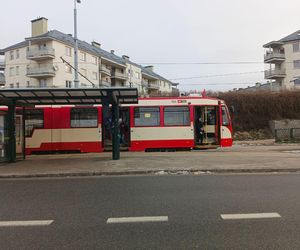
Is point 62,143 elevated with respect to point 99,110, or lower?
lower

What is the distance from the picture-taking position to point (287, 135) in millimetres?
35094

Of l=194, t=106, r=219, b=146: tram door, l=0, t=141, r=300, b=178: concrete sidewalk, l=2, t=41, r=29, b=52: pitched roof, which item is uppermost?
l=2, t=41, r=29, b=52: pitched roof

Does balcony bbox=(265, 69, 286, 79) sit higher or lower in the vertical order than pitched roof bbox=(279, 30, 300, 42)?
lower

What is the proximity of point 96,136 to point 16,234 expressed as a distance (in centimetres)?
1554

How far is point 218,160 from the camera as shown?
15758 millimetres

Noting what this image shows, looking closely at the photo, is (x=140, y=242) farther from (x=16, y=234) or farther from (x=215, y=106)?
(x=215, y=106)

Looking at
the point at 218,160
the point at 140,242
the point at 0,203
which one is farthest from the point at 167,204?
the point at 218,160

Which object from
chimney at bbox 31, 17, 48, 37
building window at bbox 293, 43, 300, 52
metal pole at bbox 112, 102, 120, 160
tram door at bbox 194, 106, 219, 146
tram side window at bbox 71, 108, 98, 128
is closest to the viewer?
metal pole at bbox 112, 102, 120, 160

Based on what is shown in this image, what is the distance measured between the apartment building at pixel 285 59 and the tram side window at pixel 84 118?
59.4m

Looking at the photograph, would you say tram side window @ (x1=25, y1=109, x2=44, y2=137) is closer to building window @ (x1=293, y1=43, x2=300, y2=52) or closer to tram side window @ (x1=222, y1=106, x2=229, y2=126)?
tram side window @ (x1=222, y1=106, x2=229, y2=126)

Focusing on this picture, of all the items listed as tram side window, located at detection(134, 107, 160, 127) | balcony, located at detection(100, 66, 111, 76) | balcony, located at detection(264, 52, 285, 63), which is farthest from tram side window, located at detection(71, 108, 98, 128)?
balcony, located at detection(264, 52, 285, 63)

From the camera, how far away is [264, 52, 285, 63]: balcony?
75375mm

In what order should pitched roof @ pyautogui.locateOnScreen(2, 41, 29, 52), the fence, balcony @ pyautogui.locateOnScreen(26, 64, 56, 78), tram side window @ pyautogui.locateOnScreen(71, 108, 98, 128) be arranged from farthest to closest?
pitched roof @ pyautogui.locateOnScreen(2, 41, 29, 52)
balcony @ pyautogui.locateOnScreen(26, 64, 56, 78)
the fence
tram side window @ pyautogui.locateOnScreen(71, 108, 98, 128)

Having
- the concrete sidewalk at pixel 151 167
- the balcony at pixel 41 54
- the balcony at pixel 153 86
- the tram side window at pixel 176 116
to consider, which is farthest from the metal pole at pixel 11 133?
the balcony at pixel 153 86
